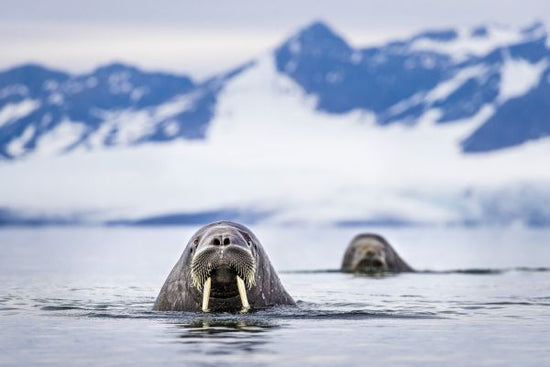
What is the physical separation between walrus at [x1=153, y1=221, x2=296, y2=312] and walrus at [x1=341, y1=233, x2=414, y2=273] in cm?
1928

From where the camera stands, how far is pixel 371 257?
A: 45406 millimetres

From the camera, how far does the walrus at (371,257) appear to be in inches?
1786

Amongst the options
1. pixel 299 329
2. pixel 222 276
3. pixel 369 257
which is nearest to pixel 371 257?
pixel 369 257

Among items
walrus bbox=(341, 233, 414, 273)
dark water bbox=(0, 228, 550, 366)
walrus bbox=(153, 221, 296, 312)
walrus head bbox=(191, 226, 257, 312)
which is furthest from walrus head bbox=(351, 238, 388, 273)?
walrus head bbox=(191, 226, 257, 312)

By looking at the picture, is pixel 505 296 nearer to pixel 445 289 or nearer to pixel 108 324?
pixel 445 289

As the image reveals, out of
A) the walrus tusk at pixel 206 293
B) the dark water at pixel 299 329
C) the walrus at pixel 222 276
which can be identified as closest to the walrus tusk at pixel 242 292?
the walrus at pixel 222 276

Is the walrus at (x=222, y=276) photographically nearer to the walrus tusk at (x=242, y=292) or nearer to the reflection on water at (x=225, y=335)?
the walrus tusk at (x=242, y=292)

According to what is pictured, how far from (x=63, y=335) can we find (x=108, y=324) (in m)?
2.02

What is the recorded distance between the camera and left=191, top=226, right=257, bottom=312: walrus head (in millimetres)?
23625

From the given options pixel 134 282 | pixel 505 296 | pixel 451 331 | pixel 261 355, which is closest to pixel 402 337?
pixel 451 331

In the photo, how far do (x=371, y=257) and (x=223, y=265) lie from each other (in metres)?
22.0

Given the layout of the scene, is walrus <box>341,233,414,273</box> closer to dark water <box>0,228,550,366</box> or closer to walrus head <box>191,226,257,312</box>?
dark water <box>0,228,550,366</box>

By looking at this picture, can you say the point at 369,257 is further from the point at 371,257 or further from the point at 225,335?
the point at 225,335

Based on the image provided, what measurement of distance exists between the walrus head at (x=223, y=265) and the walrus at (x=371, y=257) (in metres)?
20.5
